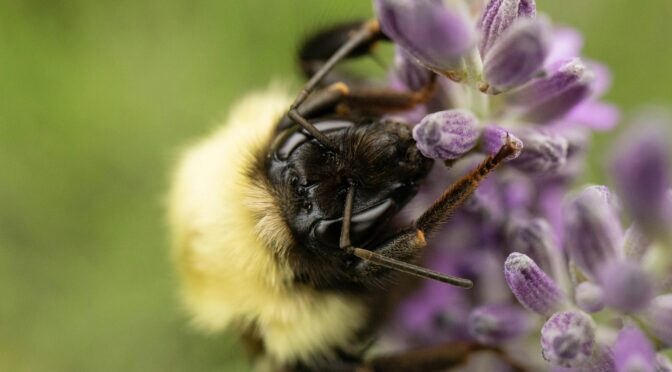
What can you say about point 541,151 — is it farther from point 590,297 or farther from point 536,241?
point 590,297

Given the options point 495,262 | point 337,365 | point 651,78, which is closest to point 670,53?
point 651,78

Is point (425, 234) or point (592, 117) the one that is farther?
point (592, 117)

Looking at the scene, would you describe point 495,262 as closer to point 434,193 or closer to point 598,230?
point 434,193

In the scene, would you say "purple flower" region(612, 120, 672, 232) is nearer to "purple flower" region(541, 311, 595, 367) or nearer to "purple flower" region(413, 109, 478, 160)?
"purple flower" region(541, 311, 595, 367)

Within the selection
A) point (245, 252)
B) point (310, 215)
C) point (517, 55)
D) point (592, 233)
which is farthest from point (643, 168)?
point (245, 252)

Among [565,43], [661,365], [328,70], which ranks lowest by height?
[661,365]

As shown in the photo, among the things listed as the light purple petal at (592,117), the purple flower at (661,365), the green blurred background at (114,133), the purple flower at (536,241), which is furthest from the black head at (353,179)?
the green blurred background at (114,133)
